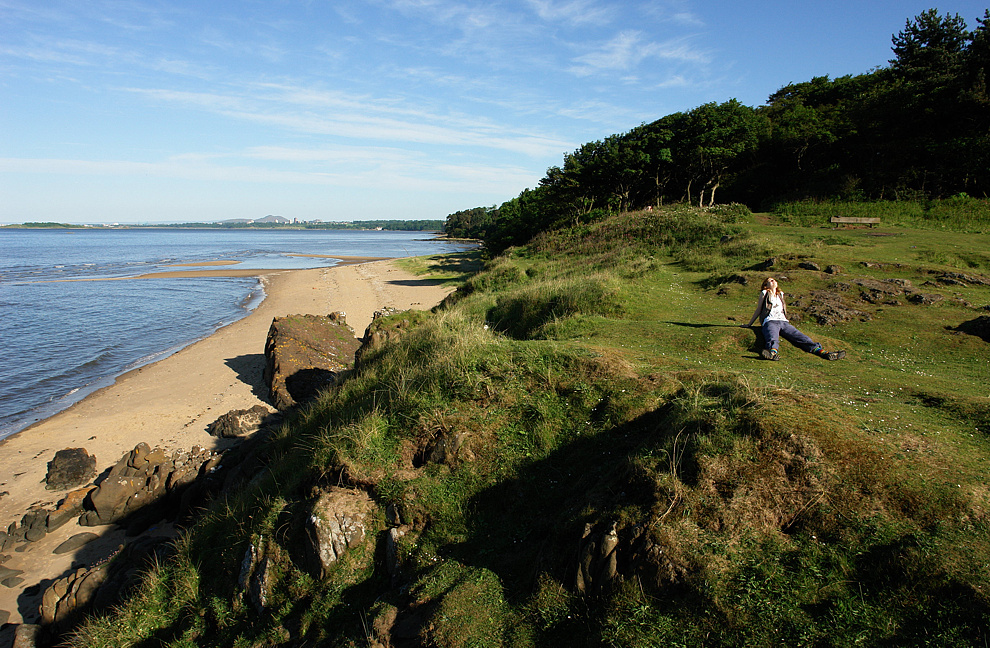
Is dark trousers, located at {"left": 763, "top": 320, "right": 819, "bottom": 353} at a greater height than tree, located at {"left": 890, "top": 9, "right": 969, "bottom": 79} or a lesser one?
lesser

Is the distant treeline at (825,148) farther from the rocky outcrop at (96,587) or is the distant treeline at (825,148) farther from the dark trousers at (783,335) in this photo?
the rocky outcrop at (96,587)

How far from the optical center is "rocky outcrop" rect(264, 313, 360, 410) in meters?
15.2

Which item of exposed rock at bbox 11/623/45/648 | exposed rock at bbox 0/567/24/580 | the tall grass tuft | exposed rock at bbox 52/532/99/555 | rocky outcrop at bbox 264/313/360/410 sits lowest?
exposed rock at bbox 0/567/24/580

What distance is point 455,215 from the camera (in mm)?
165875

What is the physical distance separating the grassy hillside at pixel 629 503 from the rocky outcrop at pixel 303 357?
19.6 ft

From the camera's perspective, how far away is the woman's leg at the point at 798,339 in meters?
8.09

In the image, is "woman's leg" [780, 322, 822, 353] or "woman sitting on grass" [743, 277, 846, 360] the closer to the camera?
"woman sitting on grass" [743, 277, 846, 360]

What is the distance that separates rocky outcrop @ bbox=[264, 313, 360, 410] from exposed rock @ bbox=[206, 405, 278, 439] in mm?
809

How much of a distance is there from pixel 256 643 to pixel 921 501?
20.0 ft

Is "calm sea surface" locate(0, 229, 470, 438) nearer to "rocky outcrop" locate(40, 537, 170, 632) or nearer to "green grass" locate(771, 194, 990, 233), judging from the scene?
→ "rocky outcrop" locate(40, 537, 170, 632)

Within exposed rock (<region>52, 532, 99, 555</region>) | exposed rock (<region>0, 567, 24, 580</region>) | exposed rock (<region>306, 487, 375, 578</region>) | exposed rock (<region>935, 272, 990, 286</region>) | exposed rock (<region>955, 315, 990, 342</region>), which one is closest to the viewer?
exposed rock (<region>306, 487, 375, 578</region>)

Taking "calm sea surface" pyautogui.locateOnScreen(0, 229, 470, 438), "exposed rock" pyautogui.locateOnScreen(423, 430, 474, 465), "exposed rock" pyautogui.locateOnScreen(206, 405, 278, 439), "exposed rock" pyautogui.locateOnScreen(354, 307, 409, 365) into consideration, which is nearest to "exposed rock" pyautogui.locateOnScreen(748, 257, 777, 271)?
"exposed rock" pyautogui.locateOnScreen(354, 307, 409, 365)

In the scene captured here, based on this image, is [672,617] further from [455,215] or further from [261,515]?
[455,215]

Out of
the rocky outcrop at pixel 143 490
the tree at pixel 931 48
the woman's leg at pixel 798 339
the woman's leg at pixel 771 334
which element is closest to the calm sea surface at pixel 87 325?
the rocky outcrop at pixel 143 490
